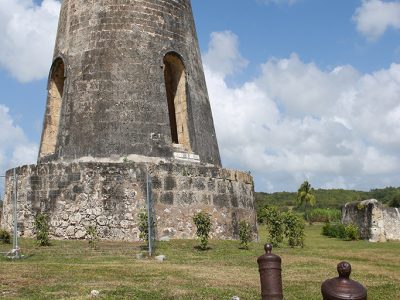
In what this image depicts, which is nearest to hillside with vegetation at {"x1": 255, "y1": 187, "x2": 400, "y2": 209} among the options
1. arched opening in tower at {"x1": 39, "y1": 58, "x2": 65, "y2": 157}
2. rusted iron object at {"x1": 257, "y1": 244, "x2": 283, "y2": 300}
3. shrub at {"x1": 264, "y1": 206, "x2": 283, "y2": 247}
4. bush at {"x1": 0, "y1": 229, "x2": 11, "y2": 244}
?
arched opening in tower at {"x1": 39, "y1": 58, "x2": 65, "y2": 157}

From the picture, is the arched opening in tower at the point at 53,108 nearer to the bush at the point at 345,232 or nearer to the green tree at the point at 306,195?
the bush at the point at 345,232

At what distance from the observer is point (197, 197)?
1328cm

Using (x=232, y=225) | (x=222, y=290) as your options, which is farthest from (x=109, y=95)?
(x=222, y=290)

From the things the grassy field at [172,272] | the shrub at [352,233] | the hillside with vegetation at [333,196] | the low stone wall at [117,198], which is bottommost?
the grassy field at [172,272]

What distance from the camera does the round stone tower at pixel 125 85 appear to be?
13.9 metres

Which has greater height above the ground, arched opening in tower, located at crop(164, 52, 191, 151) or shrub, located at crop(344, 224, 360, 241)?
arched opening in tower, located at crop(164, 52, 191, 151)

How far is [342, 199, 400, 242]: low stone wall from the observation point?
21.0 m

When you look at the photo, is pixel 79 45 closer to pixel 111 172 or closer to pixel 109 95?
pixel 109 95

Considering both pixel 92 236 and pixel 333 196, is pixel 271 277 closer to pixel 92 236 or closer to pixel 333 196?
pixel 92 236

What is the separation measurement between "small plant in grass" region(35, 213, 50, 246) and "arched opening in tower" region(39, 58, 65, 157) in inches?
151

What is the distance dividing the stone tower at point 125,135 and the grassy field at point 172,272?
949mm

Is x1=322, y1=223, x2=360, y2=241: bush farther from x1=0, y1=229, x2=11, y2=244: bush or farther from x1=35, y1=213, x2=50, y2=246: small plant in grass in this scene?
x1=0, y1=229, x2=11, y2=244: bush

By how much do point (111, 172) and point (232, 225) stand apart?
3.30m

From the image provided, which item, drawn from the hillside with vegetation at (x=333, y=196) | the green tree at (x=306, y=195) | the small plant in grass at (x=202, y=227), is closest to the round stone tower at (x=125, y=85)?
the small plant in grass at (x=202, y=227)
